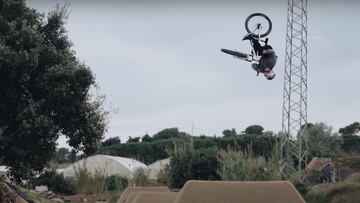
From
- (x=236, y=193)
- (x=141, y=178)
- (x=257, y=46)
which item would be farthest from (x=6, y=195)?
(x=141, y=178)

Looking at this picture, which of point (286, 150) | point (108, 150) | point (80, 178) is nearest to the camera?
point (80, 178)

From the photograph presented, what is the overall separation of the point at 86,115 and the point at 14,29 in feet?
7.82

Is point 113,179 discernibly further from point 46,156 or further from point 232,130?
point 232,130

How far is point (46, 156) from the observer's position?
42.2 feet

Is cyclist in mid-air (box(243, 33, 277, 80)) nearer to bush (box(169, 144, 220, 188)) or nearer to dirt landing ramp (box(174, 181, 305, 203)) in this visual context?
dirt landing ramp (box(174, 181, 305, 203))

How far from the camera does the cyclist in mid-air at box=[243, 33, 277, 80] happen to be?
8633 millimetres

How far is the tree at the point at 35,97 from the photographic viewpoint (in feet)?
38.8

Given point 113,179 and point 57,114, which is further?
point 113,179

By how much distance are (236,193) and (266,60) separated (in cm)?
289

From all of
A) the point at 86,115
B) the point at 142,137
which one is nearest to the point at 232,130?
the point at 142,137

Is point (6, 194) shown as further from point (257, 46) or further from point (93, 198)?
point (93, 198)

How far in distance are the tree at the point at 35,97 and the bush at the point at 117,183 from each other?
20546mm

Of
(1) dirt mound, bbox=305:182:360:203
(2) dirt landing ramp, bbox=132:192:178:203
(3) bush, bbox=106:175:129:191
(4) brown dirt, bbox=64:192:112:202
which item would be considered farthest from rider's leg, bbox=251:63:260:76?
(3) bush, bbox=106:175:129:191

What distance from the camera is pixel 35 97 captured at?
41.3 ft
